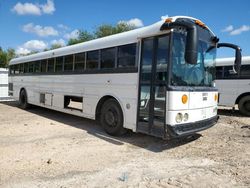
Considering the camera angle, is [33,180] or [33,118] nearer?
[33,180]

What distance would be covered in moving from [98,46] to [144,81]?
2.15m

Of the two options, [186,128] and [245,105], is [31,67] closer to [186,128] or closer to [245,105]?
[186,128]

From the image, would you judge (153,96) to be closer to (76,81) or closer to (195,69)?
(195,69)

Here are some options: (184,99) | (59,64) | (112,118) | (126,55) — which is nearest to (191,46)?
(184,99)

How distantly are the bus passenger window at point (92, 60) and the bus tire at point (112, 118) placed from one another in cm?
118

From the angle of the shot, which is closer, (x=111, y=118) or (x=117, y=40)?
(x=117, y=40)

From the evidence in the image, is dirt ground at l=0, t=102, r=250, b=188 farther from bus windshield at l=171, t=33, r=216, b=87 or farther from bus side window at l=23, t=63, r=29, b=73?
bus side window at l=23, t=63, r=29, b=73

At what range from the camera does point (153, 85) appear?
576 centimetres

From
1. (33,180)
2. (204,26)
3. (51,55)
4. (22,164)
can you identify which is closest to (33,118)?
(51,55)

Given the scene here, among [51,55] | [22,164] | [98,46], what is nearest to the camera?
[22,164]

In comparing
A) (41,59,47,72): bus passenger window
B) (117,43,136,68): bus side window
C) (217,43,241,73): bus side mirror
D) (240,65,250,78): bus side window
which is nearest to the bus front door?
(117,43,136,68): bus side window

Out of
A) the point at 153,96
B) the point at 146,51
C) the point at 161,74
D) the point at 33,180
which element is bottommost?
the point at 33,180

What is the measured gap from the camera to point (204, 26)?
6.27 meters

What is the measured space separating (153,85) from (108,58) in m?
1.89
